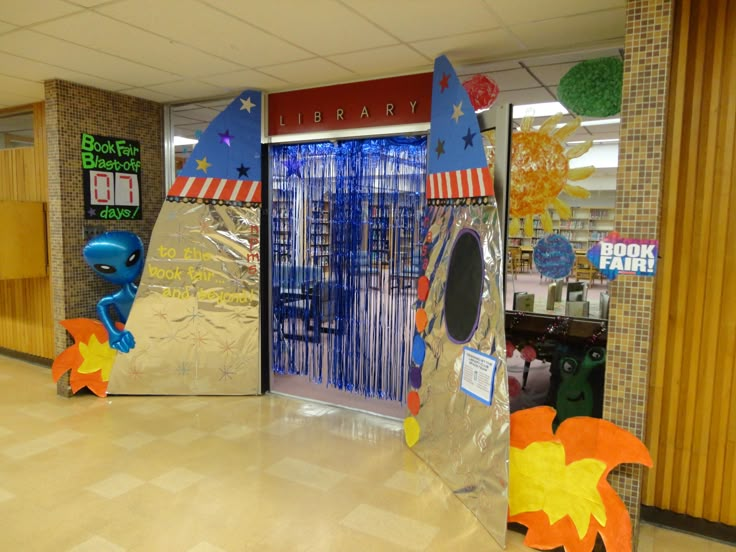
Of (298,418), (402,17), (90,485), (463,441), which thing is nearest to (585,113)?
(402,17)

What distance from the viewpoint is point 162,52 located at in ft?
12.0

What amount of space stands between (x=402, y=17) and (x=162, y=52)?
5.68 ft

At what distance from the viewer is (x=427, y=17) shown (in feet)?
9.73

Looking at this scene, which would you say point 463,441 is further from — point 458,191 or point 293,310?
point 293,310

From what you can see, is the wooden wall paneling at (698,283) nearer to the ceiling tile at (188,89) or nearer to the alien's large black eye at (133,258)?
the ceiling tile at (188,89)

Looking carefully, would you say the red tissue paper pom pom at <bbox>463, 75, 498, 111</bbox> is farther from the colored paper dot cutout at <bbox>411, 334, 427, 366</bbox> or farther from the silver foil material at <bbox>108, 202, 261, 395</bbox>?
the silver foil material at <bbox>108, 202, 261, 395</bbox>

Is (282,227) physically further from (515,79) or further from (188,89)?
(515,79)

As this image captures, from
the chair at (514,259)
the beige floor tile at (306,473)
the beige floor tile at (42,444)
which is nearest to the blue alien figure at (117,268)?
the beige floor tile at (42,444)

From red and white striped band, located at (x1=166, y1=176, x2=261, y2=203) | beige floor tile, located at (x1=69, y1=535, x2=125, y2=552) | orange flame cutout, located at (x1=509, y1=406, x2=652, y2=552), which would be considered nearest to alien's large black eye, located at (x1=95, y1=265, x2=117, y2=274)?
red and white striped band, located at (x1=166, y1=176, x2=261, y2=203)

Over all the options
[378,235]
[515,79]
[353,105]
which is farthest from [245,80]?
[515,79]

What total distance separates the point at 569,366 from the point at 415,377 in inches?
43.1

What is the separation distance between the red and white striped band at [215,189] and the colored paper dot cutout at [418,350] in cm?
195

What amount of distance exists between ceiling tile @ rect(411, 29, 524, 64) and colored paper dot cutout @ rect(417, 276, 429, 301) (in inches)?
58.5

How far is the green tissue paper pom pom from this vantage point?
10.5ft
